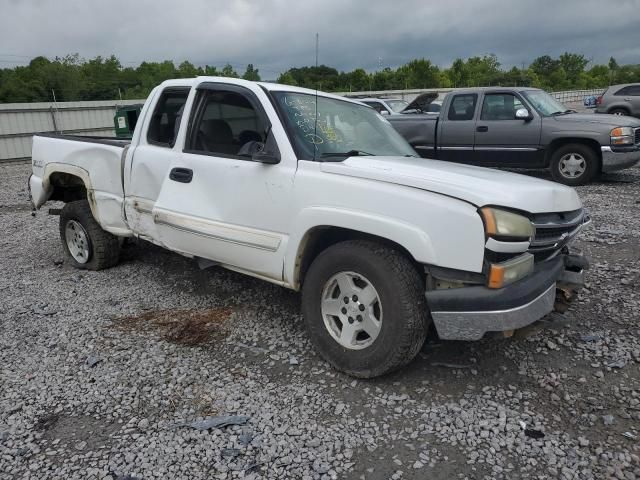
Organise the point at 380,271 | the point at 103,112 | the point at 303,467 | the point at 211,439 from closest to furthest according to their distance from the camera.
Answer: the point at 303,467, the point at 211,439, the point at 380,271, the point at 103,112

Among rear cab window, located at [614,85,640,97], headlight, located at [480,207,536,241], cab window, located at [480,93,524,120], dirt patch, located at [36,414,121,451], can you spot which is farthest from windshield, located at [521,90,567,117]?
dirt patch, located at [36,414,121,451]

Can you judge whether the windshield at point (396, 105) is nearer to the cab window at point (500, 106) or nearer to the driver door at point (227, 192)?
the cab window at point (500, 106)

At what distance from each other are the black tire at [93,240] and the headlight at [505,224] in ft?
13.2

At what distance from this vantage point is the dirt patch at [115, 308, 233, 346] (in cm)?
393

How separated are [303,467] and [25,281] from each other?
4087 millimetres

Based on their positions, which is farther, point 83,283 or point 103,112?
point 103,112

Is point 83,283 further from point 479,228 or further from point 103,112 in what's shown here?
point 103,112

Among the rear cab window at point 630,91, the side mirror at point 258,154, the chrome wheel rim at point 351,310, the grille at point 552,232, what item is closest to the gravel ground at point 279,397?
the chrome wheel rim at point 351,310

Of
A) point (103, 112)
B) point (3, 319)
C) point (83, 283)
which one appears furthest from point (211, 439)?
point (103, 112)

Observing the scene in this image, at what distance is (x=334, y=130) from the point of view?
383 centimetres

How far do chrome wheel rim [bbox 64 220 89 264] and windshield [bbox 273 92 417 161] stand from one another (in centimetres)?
286

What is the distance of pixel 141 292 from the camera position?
4.87 m

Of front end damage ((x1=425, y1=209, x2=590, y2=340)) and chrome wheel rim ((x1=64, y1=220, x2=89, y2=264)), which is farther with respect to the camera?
chrome wheel rim ((x1=64, y1=220, x2=89, y2=264))

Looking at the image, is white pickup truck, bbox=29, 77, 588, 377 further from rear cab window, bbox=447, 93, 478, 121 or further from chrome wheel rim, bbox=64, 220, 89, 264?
rear cab window, bbox=447, 93, 478, 121
